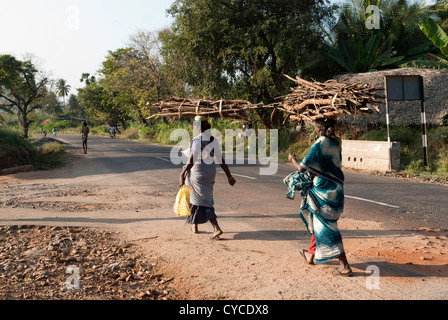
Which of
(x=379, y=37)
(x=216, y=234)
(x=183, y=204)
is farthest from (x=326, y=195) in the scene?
(x=379, y=37)

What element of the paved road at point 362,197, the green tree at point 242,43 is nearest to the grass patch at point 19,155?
the paved road at point 362,197

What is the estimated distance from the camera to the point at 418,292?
429 cm

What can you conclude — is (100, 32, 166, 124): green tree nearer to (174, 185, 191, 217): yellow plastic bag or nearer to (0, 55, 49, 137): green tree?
(0, 55, 49, 137): green tree

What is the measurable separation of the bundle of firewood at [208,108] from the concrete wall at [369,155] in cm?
971

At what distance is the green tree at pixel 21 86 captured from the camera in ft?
94.2

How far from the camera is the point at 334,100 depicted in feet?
17.7

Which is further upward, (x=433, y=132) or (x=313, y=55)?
(x=313, y=55)

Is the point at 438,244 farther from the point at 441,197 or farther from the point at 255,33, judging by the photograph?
the point at 255,33

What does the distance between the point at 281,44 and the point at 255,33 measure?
1648 millimetres

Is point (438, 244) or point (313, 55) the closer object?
point (438, 244)

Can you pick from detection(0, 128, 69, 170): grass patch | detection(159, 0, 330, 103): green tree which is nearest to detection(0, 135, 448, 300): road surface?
detection(0, 128, 69, 170): grass patch

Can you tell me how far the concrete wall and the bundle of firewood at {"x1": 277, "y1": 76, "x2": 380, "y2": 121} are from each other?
9716 millimetres

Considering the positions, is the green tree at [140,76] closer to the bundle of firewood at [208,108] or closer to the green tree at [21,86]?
the green tree at [21,86]
